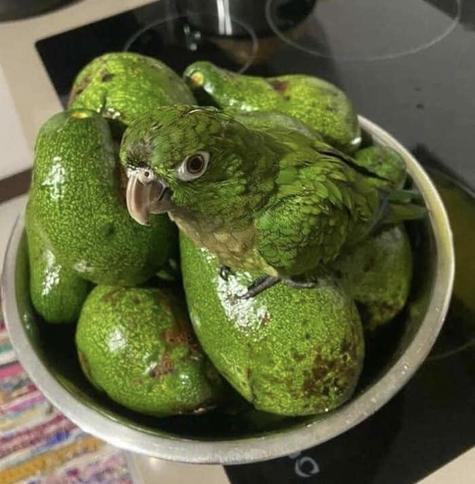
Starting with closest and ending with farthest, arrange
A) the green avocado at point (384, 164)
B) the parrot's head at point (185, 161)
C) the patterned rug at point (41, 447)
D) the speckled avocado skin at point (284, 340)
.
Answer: the parrot's head at point (185, 161)
the speckled avocado skin at point (284, 340)
the green avocado at point (384, 164)
the patterned rug at point (41, 447)

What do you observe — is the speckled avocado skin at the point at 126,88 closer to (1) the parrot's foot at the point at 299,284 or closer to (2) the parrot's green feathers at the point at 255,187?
(2) the parrot's green feathers at the point at 255,187

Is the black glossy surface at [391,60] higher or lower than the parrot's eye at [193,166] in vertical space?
lower

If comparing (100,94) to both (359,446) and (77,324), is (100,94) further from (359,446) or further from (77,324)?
(359,446)

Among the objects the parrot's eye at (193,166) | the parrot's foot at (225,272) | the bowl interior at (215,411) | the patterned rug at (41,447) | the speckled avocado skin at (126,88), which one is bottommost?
the patterned rug at (41,447)

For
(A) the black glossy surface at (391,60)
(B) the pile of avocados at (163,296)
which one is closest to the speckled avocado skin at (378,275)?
(B) the pile of avocados at (163,296)

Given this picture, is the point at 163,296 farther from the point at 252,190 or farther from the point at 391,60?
the point at 391,60

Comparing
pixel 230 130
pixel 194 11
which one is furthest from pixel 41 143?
pixel 194 11

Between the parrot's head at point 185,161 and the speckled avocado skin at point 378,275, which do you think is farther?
the speckled avocado skin at point 378,275
